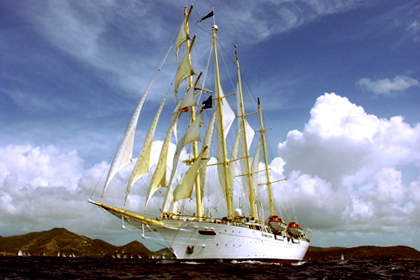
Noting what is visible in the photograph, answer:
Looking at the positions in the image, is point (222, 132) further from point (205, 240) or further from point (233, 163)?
point (205, 240)

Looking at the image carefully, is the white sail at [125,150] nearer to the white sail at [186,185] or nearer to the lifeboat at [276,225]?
the white sail at [186,185]

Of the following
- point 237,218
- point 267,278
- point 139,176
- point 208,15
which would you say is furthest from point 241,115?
point 267,278

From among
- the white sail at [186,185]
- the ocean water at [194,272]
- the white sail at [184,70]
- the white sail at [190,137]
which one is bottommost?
the ocean water at [194,272]

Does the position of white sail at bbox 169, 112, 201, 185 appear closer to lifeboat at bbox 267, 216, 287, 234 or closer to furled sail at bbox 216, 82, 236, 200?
furled sail at bbox 216, 82, 236, 200

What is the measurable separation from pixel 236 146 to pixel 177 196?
23387 mm

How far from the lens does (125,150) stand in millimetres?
26516

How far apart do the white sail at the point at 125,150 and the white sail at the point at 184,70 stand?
485 inches

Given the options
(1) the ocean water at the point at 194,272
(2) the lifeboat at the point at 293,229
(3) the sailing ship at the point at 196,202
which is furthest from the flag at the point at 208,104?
(2) the lifeboat at the point at 293,229

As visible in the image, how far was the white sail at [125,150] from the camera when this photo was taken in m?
25.2

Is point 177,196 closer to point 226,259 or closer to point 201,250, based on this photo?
point 201,250

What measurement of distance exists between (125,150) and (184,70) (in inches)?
676

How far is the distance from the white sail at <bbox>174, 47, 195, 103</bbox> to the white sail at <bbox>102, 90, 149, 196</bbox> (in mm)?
12308

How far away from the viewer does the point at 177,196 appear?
103ft

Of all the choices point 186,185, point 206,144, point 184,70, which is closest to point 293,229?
point 206,144
